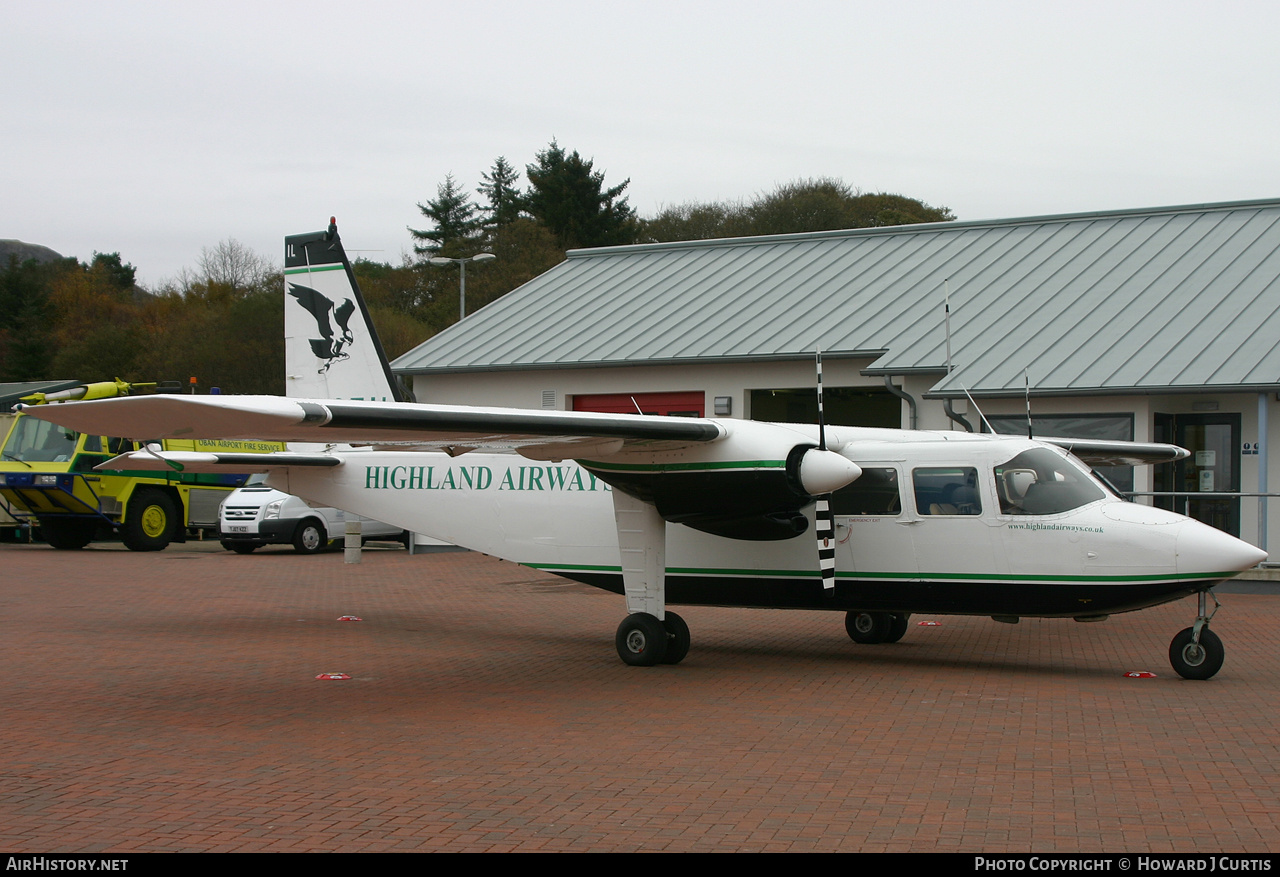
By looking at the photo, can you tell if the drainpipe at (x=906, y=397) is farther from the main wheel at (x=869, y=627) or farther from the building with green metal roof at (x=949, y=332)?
the main wheel at (x=869, y=627)

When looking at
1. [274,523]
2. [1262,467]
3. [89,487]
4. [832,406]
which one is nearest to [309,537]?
[274,523]

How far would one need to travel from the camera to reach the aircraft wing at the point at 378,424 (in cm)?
764

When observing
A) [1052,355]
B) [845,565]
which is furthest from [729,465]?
[1052,355]

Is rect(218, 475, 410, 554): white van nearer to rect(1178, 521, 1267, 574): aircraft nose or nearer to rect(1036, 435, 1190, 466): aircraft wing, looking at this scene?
rect(1036, 435, 1190, 466): aircraft wing

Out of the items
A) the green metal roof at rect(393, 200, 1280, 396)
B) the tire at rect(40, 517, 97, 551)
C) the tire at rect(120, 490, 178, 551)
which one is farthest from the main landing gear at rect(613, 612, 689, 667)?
the tire at rect(40, 517, 97, 551)

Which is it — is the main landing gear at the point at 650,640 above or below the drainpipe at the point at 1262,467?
below

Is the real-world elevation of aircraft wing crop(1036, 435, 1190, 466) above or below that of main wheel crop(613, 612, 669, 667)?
above

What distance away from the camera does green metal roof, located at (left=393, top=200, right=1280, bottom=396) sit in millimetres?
18516

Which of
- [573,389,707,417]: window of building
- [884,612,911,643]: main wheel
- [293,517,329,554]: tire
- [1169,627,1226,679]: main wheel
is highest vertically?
[573,389,707,417]: window of building

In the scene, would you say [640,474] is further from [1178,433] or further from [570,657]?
[1178,433]

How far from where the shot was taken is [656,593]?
452 inches

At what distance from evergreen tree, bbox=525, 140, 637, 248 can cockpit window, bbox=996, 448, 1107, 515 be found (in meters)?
49.9

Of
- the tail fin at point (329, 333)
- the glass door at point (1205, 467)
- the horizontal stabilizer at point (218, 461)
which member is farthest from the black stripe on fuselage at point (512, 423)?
the glass door at point (1205, 467)

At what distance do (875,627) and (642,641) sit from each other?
3.04 meters
